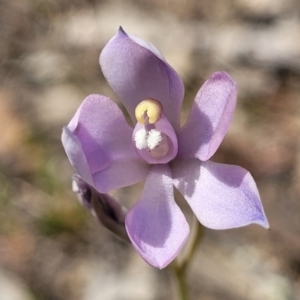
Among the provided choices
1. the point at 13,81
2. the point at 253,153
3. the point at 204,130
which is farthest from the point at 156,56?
the point at 13,81

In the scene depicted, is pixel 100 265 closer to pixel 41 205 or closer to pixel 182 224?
pixel 41 205

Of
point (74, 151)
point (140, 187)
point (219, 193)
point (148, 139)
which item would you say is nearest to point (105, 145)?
point (148, 139)

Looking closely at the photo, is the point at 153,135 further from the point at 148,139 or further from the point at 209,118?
the point at 209,118

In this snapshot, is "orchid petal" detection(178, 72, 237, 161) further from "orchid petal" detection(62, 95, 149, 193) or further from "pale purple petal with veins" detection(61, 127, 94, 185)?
"pale purple petal with veins" detection(61, 127, 94, 185)

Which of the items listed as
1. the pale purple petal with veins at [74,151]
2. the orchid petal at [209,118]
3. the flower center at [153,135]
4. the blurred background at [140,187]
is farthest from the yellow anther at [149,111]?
the blurred background at [140,187]

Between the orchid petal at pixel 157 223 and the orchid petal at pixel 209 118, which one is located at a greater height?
the orchid petal at pixel 209 118

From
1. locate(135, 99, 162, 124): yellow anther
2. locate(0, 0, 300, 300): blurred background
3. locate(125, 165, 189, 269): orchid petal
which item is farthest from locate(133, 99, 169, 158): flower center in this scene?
locate(0, 0, 300, 300): blurred background

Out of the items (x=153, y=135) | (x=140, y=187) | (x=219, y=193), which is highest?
(x=153, y=135)

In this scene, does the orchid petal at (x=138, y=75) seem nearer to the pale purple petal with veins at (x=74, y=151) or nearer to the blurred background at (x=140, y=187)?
the pale purple petal with veins at (x=74, y=151)
